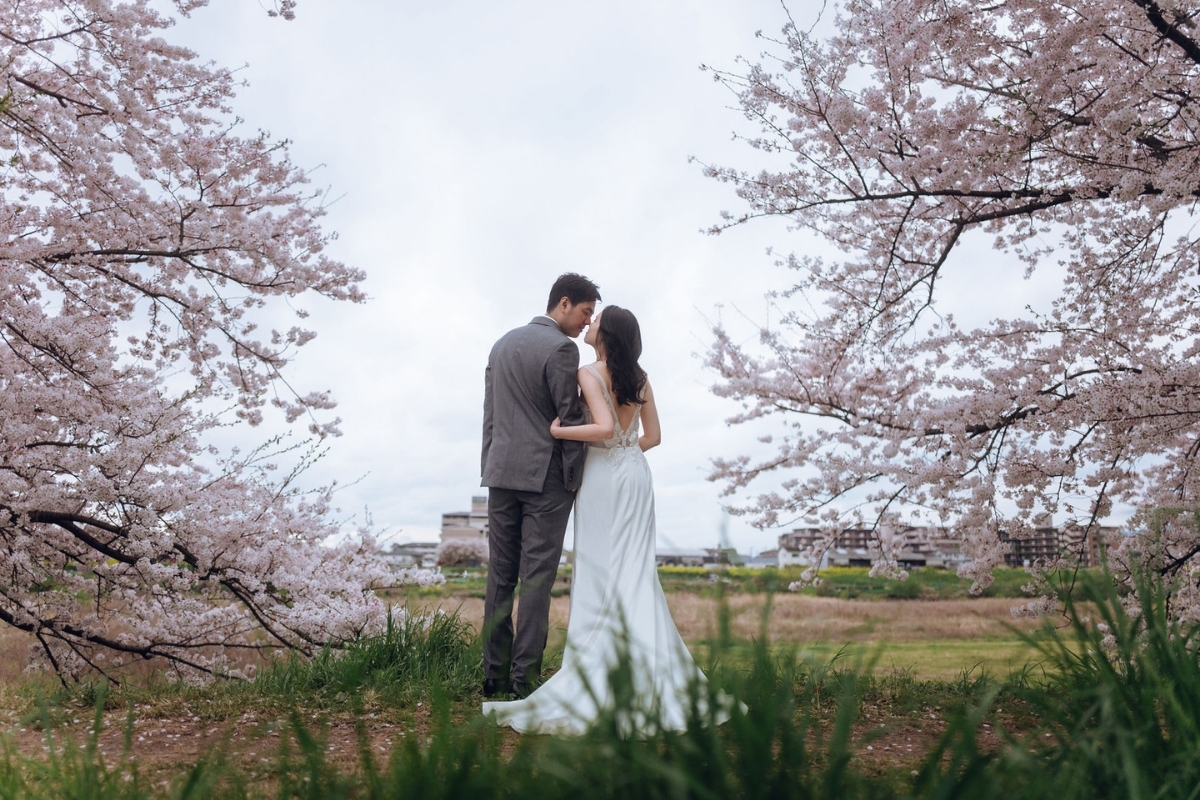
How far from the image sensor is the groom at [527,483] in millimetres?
4375

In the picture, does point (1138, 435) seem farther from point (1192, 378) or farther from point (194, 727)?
point (194, 727)

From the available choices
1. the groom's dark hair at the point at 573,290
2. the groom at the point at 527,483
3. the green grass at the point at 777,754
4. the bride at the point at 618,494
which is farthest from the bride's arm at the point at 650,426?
the green grass at the point at 777,754

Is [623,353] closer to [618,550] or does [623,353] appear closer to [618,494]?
[618,494]

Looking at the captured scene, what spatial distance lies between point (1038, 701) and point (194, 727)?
345cm

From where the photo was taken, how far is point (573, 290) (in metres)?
4.75

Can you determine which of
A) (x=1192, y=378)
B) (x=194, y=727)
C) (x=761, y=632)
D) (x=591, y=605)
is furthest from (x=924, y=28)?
(x=194, y=727)

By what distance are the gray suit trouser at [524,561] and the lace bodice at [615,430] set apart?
0.27m

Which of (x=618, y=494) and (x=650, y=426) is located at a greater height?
(x=650, y=426)

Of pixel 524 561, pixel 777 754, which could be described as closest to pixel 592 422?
pixel 524 561

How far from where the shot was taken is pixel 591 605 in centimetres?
421

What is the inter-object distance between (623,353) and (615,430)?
407 mm

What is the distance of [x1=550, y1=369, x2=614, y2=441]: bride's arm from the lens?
169 inches

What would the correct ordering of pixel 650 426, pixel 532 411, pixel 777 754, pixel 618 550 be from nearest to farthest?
pixel 777 754 < pixel 618 550 < pixel 532 411 < pixel 650 426

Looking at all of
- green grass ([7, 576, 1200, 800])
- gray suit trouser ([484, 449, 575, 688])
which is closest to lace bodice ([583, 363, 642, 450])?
gray suit trouser ([484, 449, 575, 688])
